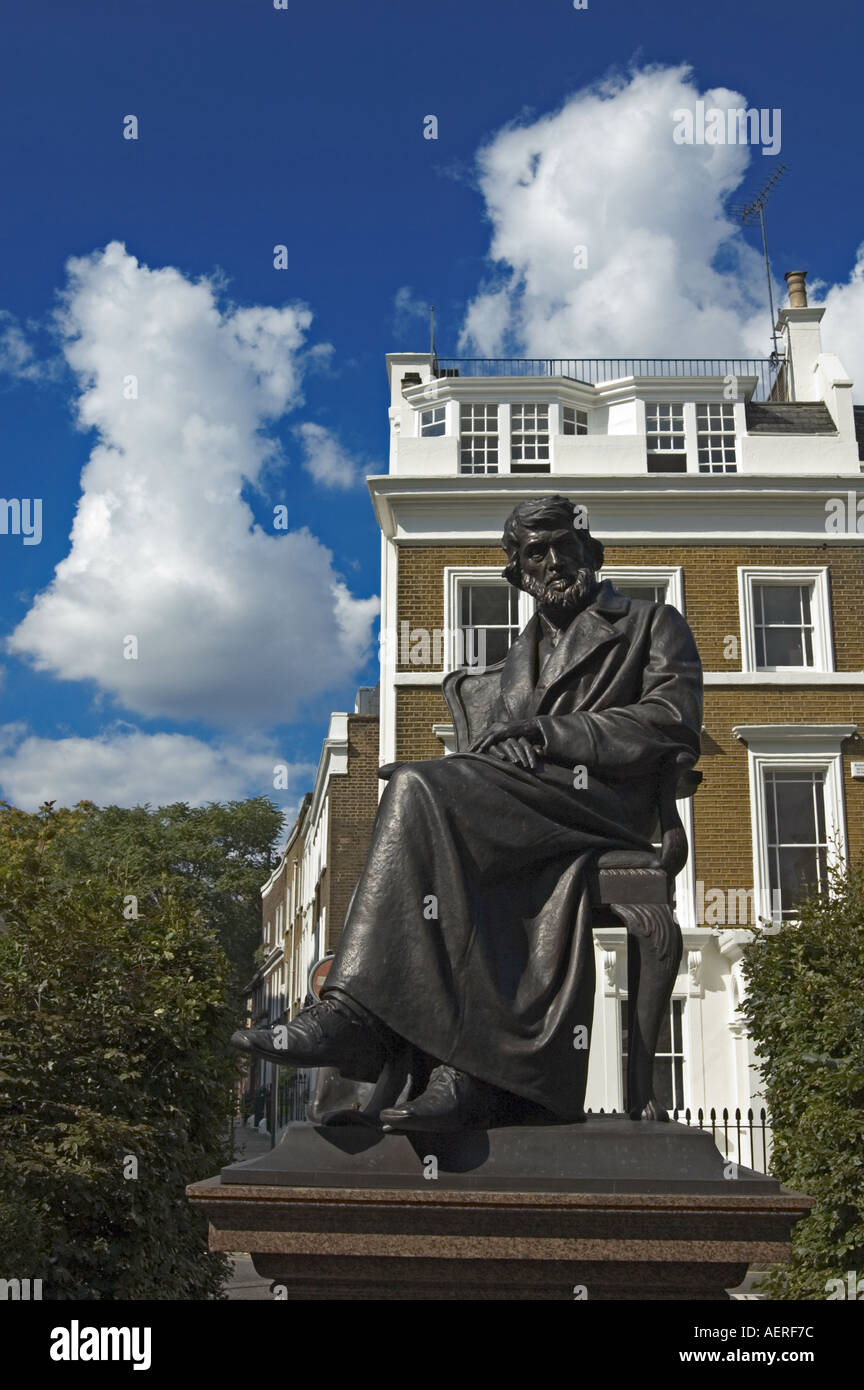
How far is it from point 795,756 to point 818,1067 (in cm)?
1304

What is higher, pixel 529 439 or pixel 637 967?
pixel 529 439

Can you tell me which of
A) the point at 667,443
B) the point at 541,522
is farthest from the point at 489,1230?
the point at 667,443

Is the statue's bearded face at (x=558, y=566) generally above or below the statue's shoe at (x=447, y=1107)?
above

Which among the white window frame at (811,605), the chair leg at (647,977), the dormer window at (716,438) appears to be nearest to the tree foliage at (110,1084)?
the chair leg at (647,977)

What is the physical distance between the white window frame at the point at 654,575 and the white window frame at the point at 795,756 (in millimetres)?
2805

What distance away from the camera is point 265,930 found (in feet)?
212

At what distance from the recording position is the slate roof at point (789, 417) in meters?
26.1

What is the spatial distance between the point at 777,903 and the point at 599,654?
58.8 feet

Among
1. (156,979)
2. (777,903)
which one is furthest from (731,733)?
(156,979)

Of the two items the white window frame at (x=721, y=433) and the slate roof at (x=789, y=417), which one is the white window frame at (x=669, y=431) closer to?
the white window frame at (x=721, y=433)

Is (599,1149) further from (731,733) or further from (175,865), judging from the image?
(175,865)

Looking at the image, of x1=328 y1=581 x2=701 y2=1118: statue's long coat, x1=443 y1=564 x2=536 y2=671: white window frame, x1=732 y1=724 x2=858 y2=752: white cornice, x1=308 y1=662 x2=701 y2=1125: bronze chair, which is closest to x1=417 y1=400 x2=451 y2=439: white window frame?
x1=443 y1=564 x2=536 y2=671: white window frame

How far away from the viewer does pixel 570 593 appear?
619cm

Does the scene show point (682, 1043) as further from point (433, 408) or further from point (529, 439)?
point (433, 408)
